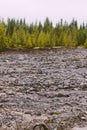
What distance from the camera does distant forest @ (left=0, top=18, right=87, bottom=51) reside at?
110969 mm

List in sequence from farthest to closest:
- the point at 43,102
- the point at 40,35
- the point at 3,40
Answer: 1. the point at 40,35
2. the point at 3,40
3. the point at 43,102

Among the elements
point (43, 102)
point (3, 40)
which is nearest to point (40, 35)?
point (3, 40)

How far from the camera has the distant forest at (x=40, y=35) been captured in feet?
364

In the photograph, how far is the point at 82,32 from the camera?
13600cm

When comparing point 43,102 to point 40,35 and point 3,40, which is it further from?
point 40,35

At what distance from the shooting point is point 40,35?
4643 inches

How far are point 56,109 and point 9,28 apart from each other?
108053 mm

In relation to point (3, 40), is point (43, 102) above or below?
below

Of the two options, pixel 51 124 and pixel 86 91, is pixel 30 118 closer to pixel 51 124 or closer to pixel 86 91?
pixel 51 124

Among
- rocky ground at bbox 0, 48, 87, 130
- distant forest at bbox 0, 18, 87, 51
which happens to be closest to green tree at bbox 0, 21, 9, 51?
distant forest at bbox 0, 18, 87, 51

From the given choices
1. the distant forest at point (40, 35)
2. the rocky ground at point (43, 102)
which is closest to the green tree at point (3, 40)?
the distant forest at point (40, 35)

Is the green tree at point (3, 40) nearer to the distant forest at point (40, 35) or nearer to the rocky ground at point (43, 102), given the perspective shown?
the distant forest at point (40, 35)

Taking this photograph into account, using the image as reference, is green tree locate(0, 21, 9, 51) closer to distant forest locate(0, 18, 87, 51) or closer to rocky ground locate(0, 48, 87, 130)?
distant forest locate(0, 18, 87, 51)

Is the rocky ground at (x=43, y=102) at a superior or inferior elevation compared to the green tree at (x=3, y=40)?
inferior
